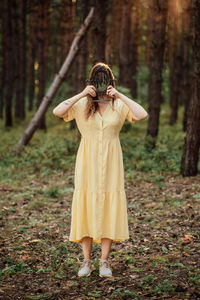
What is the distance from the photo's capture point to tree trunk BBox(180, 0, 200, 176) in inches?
337

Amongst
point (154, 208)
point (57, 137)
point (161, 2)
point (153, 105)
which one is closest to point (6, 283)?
point (154, 208)

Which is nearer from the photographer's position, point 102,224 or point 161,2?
point 102,224

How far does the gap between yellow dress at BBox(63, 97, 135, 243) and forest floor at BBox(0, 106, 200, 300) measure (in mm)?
632

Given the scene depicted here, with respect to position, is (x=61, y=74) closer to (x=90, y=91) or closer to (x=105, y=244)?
(x=90, y=91)

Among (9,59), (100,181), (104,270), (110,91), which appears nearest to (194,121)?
(110,91)

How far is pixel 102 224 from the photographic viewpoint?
4344mm

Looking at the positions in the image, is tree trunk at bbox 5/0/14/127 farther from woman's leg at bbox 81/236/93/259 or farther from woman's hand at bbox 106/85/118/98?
woman's leg at bbox 81/236/93/259

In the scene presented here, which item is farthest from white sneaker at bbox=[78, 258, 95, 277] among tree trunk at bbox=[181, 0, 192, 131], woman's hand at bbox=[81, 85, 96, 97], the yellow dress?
tree trunk at bbox=[181, 0, 192, 131]

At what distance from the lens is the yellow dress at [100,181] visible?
14.2ft

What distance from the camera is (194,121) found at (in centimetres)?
874

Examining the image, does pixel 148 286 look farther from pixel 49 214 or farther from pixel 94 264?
pixel 49 214

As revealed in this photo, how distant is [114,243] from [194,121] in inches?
157

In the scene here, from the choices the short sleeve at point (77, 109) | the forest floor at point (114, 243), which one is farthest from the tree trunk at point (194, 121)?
the short sleeve at point (77, 109)

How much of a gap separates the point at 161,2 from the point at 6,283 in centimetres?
984
